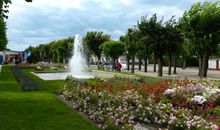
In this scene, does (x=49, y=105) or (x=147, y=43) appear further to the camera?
(x=147, y=43)

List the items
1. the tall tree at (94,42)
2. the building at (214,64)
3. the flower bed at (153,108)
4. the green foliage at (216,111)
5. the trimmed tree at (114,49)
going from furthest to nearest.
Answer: the tall tree at (94,42) < the building at (214,64) < the trimmed tree at (114,49) < the green foliage at (216,111) < the flower bed at (153,108)

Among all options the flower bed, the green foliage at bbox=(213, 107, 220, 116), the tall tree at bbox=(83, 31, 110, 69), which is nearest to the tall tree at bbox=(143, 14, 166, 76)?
the flower bed

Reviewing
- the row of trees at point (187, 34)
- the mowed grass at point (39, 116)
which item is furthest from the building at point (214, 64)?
the mowed grass at point (39, 116)

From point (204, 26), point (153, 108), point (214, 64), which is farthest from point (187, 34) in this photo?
point (214, 64)

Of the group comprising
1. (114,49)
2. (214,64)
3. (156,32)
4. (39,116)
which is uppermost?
(156,32)

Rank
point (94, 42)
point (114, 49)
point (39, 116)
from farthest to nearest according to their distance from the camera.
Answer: point (94, 42)
point (114, 49)
point (39, 116)

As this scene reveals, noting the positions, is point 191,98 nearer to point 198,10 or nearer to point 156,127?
point 156,127

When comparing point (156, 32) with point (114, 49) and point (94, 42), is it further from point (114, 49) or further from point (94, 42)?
point (94, 42)

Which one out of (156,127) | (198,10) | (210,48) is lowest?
(156,127)

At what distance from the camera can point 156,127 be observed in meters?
9.69

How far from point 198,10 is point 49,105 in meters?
22.9

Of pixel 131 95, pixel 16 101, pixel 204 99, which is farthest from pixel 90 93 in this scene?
pixel 204 99

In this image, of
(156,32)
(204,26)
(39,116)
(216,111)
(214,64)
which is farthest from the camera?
(214,64)

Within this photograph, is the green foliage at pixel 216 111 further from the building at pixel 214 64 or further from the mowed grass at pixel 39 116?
the building at pixel 214 64
